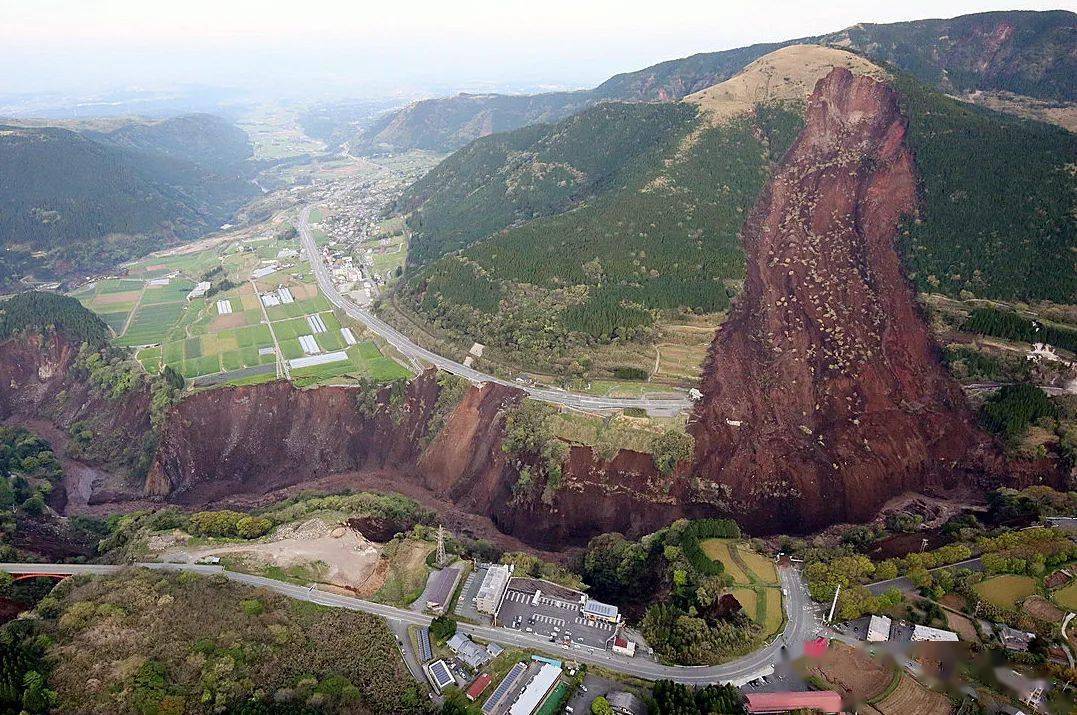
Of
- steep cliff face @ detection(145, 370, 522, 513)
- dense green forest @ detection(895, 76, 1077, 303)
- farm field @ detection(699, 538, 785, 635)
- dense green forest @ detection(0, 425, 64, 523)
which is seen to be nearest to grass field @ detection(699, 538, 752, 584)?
farm field @ detection(699, 538, 785, 635)

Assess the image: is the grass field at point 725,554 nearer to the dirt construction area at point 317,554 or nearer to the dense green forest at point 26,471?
the dirt construction area at point 317,554

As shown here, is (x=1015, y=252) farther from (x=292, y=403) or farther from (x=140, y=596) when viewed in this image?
(x=140, y=596)

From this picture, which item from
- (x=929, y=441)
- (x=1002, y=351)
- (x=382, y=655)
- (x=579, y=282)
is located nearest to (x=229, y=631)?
(x=382, y=655)

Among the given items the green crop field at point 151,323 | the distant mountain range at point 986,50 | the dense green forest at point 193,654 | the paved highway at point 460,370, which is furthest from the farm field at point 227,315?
the distant mountain range at point 986,50

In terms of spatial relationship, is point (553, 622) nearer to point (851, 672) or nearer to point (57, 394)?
point (851, 672)

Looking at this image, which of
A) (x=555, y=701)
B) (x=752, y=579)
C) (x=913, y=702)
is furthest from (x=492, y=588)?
(x=913, y=702)
